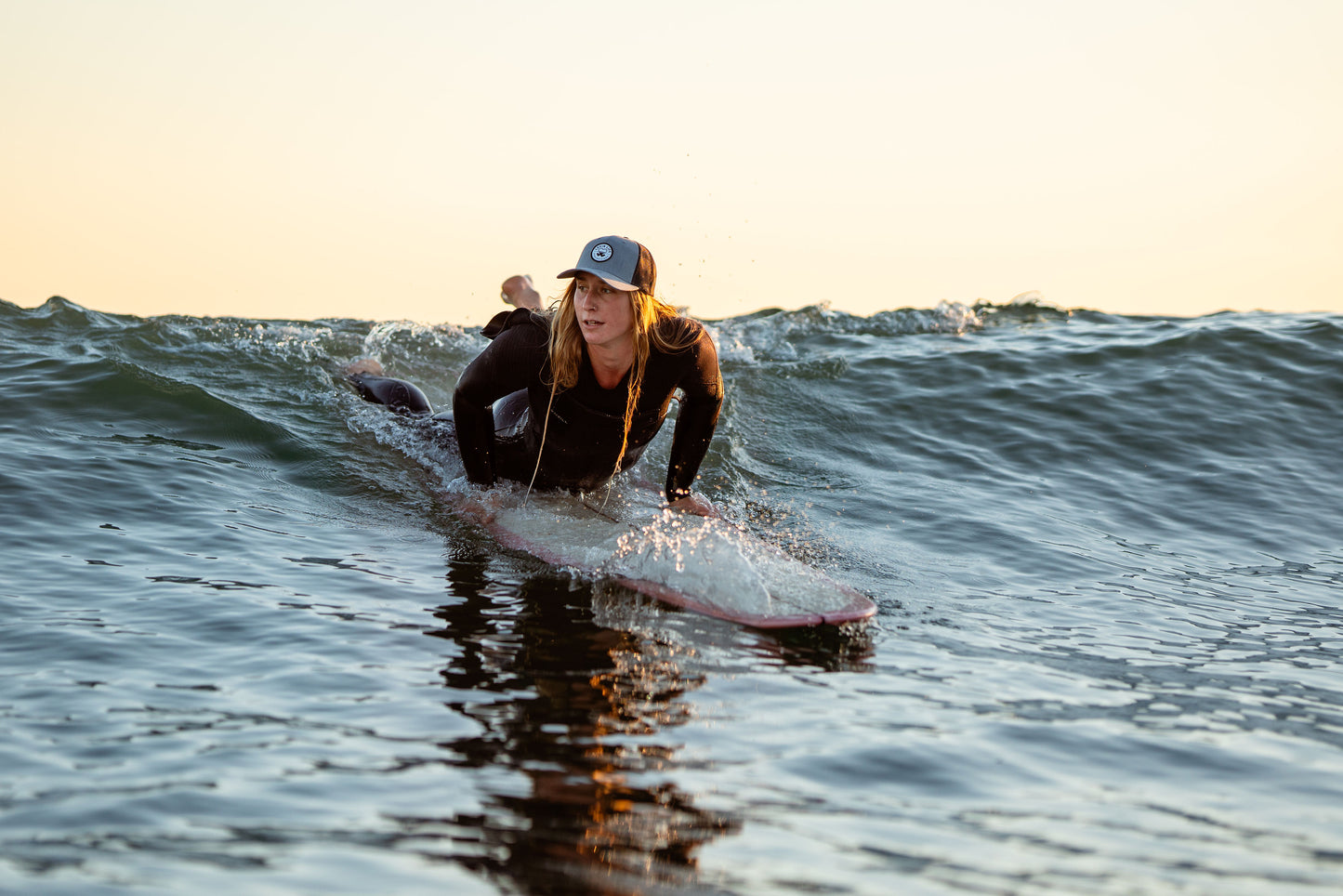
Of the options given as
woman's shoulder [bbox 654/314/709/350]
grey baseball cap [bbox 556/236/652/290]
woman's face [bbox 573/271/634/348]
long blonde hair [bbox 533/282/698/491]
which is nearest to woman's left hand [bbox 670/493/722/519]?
long blonde hair [bbox 533/282/698/491]

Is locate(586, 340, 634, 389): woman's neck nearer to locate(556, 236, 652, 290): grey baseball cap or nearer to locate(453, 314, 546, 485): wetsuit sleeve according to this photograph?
locate(453, 314, 546, 485): wetsuit sleeve

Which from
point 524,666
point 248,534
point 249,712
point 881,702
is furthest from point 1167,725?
point 248,534

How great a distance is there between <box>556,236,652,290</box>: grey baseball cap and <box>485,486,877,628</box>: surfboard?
1.41 metres

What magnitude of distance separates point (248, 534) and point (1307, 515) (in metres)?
8.41

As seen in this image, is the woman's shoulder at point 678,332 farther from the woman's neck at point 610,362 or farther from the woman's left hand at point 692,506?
the woman's left hand at point 692,506

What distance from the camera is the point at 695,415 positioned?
640 cm

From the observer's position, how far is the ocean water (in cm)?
280

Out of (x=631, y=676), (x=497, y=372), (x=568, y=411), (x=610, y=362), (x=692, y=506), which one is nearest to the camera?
(x=631, y=676)

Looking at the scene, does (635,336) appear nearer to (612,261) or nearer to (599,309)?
(599,309)

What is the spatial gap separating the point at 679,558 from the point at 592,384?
1.15 meters

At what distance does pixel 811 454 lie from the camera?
398 inches

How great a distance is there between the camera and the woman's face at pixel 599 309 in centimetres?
551

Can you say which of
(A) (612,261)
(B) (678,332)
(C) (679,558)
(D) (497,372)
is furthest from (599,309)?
(C) (679,558)

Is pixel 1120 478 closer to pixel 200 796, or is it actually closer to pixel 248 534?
pixel 248 534
